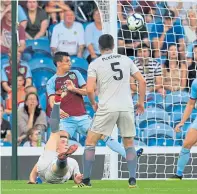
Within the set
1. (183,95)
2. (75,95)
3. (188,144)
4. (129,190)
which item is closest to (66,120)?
(75,95)

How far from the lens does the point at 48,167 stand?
12.6 m

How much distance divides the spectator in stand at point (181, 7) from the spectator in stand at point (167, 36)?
5.4 inches

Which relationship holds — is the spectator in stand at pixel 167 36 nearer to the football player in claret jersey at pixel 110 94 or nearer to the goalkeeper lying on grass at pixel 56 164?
the goalkeeper lying on grass at pixel 56 164

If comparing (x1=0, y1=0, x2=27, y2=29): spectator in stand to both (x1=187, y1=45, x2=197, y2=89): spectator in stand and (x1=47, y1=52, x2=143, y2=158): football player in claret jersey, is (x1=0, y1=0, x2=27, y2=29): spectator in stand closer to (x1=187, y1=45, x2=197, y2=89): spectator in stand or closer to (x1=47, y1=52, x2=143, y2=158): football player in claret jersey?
(x1=187, y1=45, x2=197, y2=89): spectator in stand

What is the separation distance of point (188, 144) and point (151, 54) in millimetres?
→ 4111

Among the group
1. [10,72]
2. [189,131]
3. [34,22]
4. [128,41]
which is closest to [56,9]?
[34,22]

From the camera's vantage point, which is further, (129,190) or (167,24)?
(167,24)

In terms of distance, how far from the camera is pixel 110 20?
1650 cm

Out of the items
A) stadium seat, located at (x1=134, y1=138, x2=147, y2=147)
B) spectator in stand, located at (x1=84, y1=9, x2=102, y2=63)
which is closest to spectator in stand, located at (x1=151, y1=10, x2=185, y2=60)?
spectator in stand, located at (x1=84, y1=9, x2=102, y2=63)

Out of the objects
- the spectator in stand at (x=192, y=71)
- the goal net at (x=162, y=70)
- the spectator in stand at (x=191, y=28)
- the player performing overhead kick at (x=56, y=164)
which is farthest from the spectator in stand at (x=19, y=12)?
the player performing overhead kick at (x=56, y=164)

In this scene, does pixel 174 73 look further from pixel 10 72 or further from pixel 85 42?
pixel 10 72

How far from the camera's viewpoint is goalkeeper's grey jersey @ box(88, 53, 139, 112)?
1223 centimetres

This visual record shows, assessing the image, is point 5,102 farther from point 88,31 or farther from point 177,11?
point 177,11

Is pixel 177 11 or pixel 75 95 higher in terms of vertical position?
pixel 177 11
